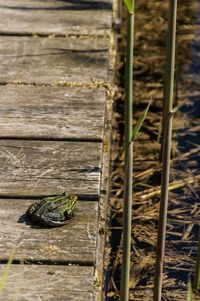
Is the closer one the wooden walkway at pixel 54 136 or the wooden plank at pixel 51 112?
the wooden walkway at pixel 54 136

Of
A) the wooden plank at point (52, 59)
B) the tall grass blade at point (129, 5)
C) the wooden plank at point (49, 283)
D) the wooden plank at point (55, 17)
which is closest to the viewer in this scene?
the tall grass blade at point (129, 5)

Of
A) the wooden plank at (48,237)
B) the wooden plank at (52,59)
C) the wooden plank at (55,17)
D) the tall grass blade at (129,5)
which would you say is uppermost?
the wooden plank at (55,17)

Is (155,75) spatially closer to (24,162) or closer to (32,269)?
(24,162)

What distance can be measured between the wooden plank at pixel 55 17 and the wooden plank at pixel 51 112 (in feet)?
Answer: 1.87

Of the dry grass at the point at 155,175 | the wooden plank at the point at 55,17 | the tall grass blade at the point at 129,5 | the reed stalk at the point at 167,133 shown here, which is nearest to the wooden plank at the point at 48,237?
the reed stalk at the point at 167,133

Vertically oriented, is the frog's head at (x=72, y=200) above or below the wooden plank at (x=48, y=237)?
above

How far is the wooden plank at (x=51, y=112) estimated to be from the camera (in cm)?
283

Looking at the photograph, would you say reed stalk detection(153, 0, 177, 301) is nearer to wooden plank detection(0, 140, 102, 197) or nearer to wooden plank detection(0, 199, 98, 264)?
wooden plank detection(0, 199, 98, 264)

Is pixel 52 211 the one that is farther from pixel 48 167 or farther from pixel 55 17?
pixel 55 17

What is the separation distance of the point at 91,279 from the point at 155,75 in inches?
83.9

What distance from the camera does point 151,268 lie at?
2750 millimetres

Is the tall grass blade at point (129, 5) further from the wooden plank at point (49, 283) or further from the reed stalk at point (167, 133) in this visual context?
the wooden plank at point (49, 283)

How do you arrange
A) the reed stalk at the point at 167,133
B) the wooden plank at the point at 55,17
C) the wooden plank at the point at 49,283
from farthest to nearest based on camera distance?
the wooden plank at the point at 55,17
the wooden plank at the point at 49,283
the reed stalk at the point at 167,133

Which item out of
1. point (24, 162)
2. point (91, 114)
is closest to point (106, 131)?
point (91, 114)
